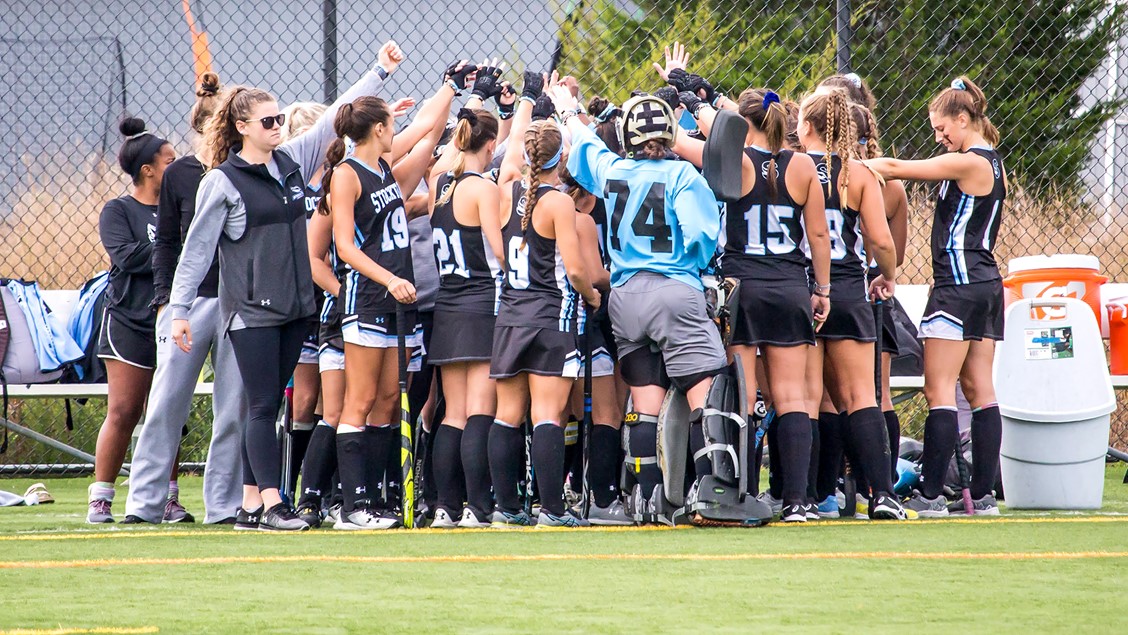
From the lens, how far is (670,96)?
6.18 metres

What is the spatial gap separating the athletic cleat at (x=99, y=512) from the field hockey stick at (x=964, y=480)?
3.62 meters

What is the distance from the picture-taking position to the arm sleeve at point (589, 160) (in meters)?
5.79

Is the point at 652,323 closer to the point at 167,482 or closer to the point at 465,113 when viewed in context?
the point at 465,113

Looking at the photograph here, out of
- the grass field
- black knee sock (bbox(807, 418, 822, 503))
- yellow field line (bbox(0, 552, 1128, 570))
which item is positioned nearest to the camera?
the grass field

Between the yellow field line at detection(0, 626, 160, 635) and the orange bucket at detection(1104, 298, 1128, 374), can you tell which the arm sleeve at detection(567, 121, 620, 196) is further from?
the orange bucket at detection(1104, 298, 1128, 374)

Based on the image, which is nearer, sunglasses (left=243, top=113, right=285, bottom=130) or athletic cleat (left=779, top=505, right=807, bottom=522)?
sunglasses (left=243, top=113, right=285, bottom=130)

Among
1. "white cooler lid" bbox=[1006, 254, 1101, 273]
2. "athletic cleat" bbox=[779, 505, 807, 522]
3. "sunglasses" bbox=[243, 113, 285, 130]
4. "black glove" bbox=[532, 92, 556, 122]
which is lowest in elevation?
"athletic cleat" bbox=[779, 505, 807, 522]

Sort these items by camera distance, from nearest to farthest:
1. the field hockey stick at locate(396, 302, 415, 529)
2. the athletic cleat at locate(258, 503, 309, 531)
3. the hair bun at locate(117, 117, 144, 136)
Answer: the athletic cleat at locate(258, 503, 309, 531) → the field hockey stick at locate(396, 302, 415, 529) → the hair bun at locate(117, 117, 144, 136)

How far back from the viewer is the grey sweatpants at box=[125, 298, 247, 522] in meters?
6.04

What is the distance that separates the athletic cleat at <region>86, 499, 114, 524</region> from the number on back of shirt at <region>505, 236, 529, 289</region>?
1960mm

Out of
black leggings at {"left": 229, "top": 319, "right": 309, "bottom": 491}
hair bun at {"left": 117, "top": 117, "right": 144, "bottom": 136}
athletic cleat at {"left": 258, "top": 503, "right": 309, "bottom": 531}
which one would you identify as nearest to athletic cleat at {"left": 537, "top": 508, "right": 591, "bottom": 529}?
athletic cleat at {"left": 258, "top": 503, "right": 309, "bottom": 531}

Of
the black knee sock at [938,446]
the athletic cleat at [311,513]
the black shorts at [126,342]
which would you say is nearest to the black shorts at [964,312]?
the black knee sock at [938,446]

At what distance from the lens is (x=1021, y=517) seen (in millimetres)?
6309

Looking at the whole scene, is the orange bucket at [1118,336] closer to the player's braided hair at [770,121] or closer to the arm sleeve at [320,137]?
the player's braided hair at [770,121]
